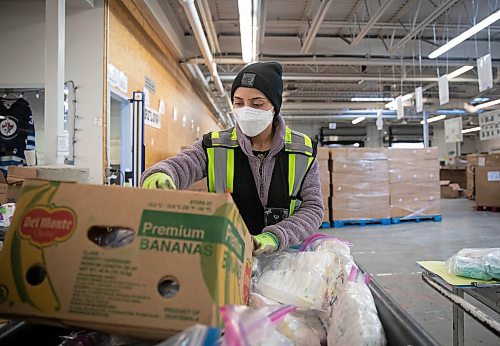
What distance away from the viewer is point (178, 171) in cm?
127

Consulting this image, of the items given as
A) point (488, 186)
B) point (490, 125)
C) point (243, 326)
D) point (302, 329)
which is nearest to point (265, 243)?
point (302, 329)

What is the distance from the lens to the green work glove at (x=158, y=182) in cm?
96

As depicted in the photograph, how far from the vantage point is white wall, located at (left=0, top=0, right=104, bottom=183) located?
3920mm

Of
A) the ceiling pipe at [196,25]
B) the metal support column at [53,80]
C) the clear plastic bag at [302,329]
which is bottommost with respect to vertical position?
the clear plastic bag at [302,329]

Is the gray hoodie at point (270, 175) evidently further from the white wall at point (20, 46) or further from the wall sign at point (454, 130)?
the wall sign at point (454, 130)

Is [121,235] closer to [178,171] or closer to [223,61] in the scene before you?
[178,171]

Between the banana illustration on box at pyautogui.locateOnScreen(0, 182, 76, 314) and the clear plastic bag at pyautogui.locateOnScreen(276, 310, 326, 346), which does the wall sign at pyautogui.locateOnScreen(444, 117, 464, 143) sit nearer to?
the clear plastic bag at pyautogui.locateOnScreen(276, 310, 326, 346)

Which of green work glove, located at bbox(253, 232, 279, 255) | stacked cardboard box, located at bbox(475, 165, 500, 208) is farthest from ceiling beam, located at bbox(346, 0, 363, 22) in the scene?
green work glove, located at bbox(253, 232, 279, 255)

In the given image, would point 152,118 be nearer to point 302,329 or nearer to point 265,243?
point 265,243

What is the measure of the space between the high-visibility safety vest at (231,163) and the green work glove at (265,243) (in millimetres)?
297

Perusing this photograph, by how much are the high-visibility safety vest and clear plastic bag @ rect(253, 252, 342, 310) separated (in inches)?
16.3

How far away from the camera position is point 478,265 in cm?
168

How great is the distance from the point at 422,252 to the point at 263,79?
13.7 feet

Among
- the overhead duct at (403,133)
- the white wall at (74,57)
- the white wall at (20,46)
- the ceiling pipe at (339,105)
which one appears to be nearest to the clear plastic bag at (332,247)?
the white wall at (74,57)
